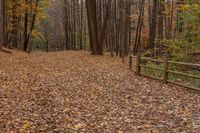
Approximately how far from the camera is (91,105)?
32.2 feet

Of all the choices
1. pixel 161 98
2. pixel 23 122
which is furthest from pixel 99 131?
pixel 161 98

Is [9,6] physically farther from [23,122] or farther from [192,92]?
[23,122]

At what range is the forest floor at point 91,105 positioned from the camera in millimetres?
7699

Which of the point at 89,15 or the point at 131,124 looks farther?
the point at 89,15

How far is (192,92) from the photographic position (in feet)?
39.0

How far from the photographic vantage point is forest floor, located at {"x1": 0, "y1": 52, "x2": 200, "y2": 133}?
7.70 metres

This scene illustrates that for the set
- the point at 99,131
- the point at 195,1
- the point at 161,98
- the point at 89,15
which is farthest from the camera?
the point at 89,15

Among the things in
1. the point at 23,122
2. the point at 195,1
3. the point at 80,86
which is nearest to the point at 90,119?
the point at 23,122

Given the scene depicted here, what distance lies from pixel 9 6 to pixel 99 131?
25914mm

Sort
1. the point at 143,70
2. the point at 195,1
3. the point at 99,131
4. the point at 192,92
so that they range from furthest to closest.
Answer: the point at 143,70 < the point at 195,1 < the point at 192,92 < the point at 99,131

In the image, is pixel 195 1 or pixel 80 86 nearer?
pixel 80 86

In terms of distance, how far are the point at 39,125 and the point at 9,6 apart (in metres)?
25.3

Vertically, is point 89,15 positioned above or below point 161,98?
above

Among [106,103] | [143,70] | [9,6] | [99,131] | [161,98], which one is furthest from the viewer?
[9,6]
